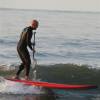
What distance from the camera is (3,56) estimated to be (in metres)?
25.5

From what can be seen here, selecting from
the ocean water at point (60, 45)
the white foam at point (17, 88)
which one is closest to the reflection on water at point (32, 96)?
the white foam at point (17, 88)

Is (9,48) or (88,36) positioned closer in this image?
(9,48)

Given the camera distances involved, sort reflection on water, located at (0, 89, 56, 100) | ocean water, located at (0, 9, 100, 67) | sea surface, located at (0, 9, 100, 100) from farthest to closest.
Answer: ocean water, located at (0, 9, 100, 67), sea surface, located at (0, 9, 100, 100), reflection on water, located at (0, 89, 56, 100)

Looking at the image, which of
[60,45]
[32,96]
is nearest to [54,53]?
[60,45]

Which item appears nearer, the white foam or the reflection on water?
the reflection on water

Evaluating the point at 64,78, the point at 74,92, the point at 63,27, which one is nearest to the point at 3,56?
the point at 64,78

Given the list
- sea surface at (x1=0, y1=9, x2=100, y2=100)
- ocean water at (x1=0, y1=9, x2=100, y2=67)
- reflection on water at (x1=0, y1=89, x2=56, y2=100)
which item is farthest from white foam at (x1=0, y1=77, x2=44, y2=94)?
ocean water at (x1=0, y1=9, x2=100, y2=67)

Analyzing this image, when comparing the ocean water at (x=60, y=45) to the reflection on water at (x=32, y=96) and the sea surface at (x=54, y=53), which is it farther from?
the reflection on water at (x=32, y=96)

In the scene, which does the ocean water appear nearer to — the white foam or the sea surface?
the sea surface

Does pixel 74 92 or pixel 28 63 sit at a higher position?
pixel 28 63

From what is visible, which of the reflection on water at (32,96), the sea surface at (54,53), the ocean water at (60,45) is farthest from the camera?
the ocean water at (60,45)

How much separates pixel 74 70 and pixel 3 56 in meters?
5.71

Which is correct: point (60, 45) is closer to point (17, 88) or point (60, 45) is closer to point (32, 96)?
point (17, 88)

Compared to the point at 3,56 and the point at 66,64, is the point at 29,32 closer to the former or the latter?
the point at 66,64
